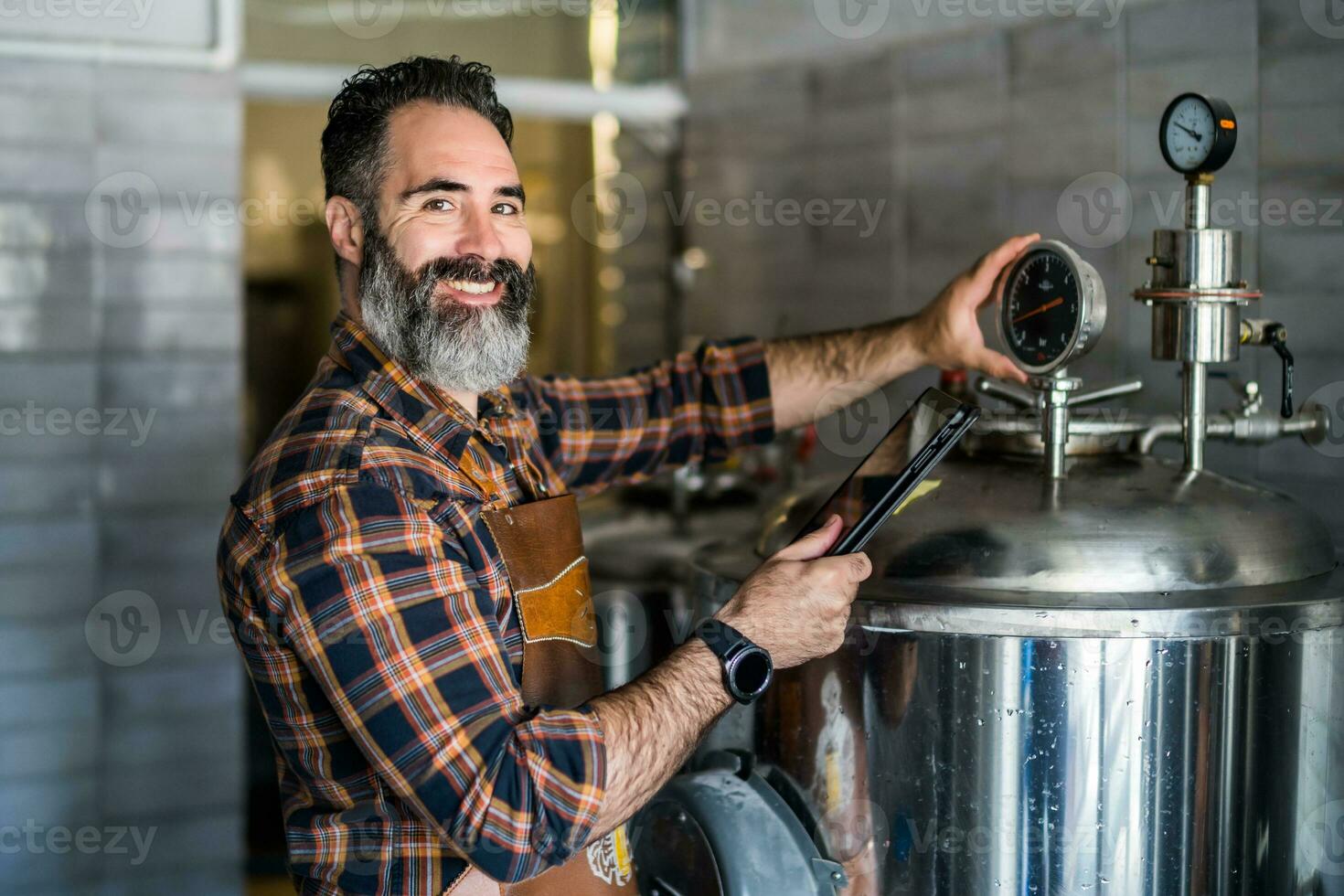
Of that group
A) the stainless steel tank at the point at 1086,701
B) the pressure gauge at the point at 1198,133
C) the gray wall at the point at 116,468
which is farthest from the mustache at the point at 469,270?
the gray wall at the point at 116,468

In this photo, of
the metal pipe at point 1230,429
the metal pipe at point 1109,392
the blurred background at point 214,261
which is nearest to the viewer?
the metal pipe at point 1109,392

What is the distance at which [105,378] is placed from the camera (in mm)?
3443

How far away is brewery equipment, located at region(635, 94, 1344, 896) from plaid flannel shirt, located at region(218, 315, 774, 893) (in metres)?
0.45

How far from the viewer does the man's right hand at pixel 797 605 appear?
5.47 feet

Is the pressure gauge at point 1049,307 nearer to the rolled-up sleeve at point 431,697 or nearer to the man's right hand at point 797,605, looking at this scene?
the man's right hand at point 797,605

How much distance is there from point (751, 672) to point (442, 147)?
80 centimetres

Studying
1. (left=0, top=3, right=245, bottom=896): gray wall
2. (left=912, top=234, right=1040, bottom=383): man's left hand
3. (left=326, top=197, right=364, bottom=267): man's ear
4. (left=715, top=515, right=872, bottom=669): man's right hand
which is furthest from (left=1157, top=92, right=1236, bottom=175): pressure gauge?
(left=0, top=3, right=245, bottom=896): gray wall

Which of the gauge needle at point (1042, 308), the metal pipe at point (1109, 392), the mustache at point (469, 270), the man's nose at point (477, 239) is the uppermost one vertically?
the man's nose at point (477, 239)

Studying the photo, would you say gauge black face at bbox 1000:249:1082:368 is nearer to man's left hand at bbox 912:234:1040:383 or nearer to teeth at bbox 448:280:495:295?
man's left hand at bbox 912:234:1040:383

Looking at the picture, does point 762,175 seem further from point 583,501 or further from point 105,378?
point 105,378

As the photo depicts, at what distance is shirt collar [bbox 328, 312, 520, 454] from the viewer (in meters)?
1.75

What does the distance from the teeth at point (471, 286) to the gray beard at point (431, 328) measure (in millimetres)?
23

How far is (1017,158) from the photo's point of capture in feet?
10.1

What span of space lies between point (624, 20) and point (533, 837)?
342 centimetres
